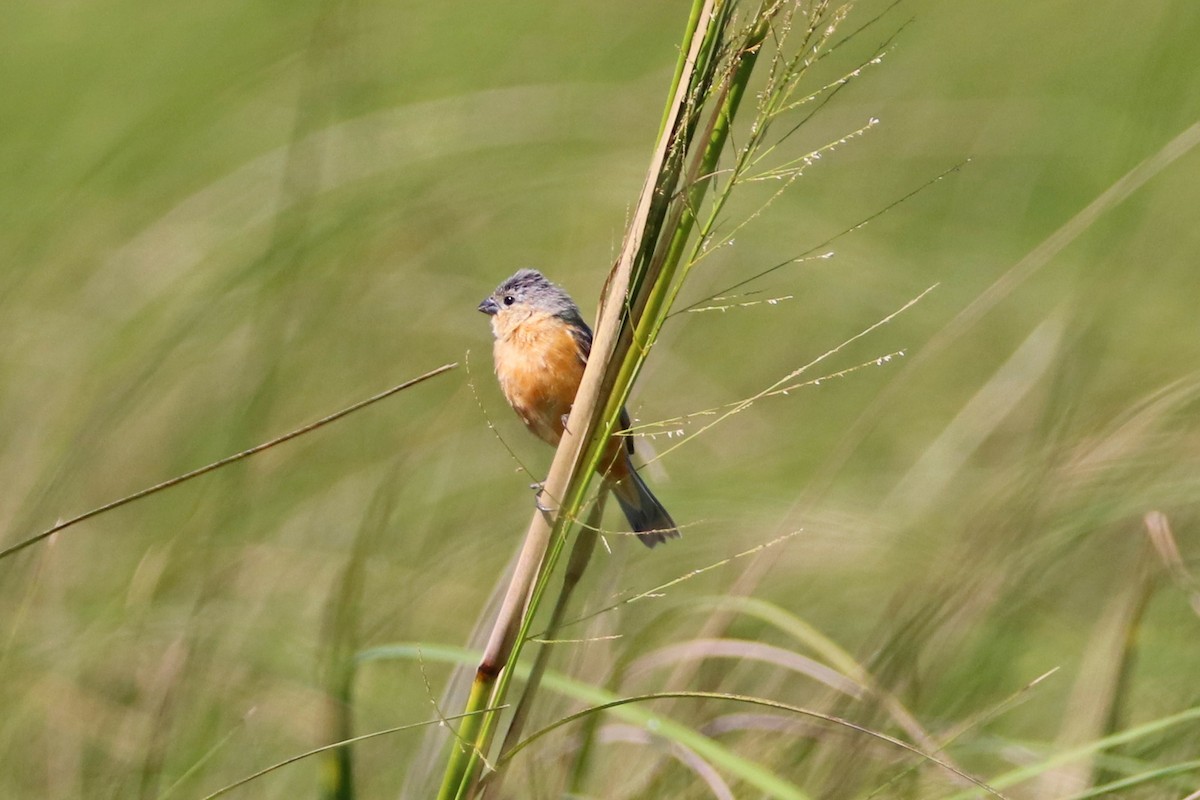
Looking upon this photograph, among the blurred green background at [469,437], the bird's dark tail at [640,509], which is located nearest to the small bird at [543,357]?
the bird's dark tail at [640,509]

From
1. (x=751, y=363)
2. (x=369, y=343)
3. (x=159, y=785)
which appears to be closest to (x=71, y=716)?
(x=159, y=785)

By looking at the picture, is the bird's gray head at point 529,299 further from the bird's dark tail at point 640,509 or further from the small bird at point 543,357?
the bird's dark tail at point 640,509

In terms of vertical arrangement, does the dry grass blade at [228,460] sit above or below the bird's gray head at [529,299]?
below

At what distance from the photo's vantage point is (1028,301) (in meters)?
6.51

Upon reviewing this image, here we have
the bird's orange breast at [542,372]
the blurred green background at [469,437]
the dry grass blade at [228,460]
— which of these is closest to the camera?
the dry grass blade at [228,460]

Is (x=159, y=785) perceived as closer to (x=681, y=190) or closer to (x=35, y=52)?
(x=681, y=190)

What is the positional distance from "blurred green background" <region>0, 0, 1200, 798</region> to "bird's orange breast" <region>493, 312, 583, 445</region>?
0.56 ft

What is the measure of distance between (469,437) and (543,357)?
646 millimetres

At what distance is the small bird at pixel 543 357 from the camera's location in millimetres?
3158

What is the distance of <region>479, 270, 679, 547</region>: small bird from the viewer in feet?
10.4

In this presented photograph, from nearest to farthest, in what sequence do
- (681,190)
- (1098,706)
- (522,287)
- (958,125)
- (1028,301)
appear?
1. (681,190)
2. (1098,706)
3. (522,287)
4. (958,125)
5. (1028,301)

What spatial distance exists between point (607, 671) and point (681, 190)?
92 centimetres

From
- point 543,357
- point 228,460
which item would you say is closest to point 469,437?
point 543,357

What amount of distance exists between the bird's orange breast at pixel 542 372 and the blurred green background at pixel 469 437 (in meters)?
0.17
